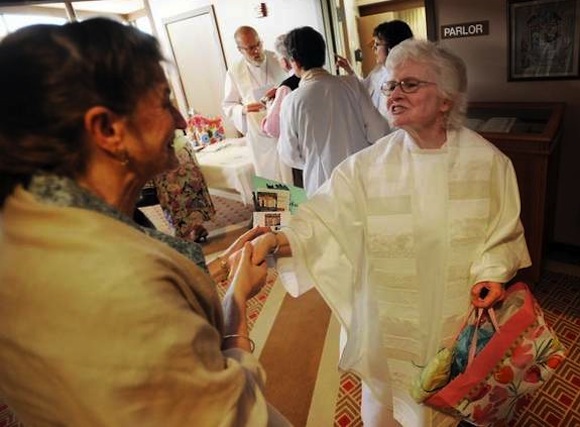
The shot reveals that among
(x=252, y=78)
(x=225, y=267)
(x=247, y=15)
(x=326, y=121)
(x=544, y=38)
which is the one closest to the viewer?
(x=225, y=267)

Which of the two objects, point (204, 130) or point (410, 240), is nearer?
point (410, 240)

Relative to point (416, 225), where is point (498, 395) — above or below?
below

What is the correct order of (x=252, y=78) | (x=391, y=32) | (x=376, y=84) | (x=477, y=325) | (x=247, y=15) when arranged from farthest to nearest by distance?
(x=247, y=15)
(x=252, y=78)
(x=376, y=84)
(x=391, y=32)
(x=477, y=325)

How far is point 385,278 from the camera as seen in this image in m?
1.23

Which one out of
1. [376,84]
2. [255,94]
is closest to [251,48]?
[255,94]

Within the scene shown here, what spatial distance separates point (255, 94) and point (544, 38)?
2.12 m

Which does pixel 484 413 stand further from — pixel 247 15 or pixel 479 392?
pixel 247 15

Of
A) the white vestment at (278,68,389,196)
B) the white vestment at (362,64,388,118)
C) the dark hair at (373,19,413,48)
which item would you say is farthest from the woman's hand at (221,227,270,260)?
the dark hair at (373,19,413,48)

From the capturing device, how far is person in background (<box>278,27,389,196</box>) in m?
2.03

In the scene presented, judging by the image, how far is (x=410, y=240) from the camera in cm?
118

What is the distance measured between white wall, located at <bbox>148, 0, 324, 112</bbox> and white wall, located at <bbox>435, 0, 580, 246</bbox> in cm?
149

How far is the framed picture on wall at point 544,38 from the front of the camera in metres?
1.88

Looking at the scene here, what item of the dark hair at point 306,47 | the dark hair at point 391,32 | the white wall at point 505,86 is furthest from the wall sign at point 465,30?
the dark hair at point 306,47

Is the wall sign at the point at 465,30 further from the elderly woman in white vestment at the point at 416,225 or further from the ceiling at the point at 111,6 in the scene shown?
the ceiling at the point at 111,6
